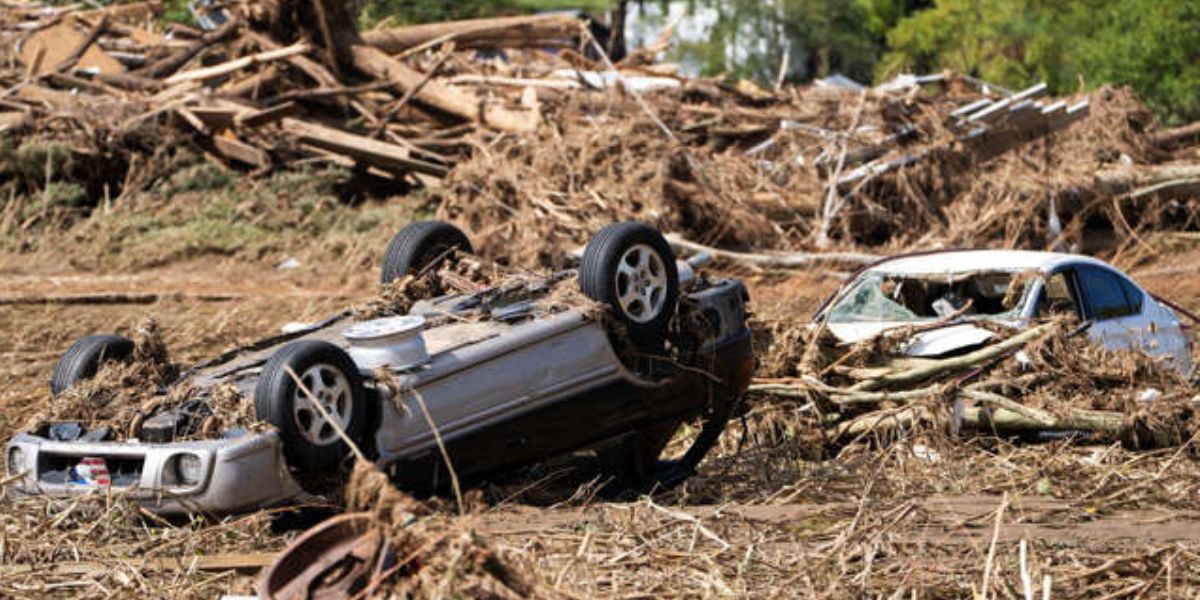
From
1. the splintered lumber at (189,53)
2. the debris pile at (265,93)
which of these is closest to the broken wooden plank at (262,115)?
the debris pile at (265,93)

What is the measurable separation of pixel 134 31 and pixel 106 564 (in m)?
18.9

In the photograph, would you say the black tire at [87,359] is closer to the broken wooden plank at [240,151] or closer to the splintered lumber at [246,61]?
the broken wooden plank at [240,151]

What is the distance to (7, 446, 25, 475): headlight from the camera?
309 inches

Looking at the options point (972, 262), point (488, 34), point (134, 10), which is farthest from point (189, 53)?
point (972, 262)

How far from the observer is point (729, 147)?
19547mm

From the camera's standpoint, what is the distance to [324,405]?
7500 mm

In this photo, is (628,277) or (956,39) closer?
(628,277)

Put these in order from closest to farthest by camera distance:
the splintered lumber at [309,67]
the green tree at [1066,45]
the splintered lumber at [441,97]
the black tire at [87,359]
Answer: the black tire at [87,359]
the splintered lumber at [441,97]
the splintered lumber at [309,67]
the green tree at [1066,45]

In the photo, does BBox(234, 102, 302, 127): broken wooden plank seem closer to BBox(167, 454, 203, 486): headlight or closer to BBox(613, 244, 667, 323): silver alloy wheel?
BBox(613, 244, 667, 323): silver alloy wheel

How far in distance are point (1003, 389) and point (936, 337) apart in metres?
0.67

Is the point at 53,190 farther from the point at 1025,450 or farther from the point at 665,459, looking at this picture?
the point at 1025,450

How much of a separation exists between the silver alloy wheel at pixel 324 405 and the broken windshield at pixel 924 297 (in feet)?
16.1

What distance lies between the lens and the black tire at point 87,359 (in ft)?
27.6

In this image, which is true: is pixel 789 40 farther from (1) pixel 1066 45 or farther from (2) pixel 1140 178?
(2) pixel 1140 178
